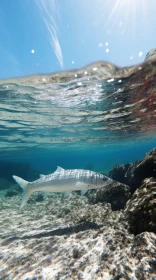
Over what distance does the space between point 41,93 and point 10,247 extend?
34.5ft

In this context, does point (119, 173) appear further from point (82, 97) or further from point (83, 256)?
point (83, 256)

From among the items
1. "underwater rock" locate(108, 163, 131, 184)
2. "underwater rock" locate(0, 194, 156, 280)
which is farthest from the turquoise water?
"underwater rock" locate(0, 194, 156, 280)

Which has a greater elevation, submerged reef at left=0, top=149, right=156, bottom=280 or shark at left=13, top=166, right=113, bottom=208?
shark at left=13, top=166, right=113, bottom=208

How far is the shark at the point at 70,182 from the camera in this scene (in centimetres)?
651

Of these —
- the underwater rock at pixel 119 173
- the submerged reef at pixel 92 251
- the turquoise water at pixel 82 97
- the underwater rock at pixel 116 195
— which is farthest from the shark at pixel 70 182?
the underwater rock at pixel 119 173

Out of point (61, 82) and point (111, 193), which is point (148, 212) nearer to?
point (111, 193)

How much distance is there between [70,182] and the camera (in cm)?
680

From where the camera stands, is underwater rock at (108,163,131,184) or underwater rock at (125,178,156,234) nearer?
underwater rock at (125,178,156,234)

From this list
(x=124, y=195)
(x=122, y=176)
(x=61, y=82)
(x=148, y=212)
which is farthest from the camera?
(x=122, y=176)

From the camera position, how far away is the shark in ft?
21.4

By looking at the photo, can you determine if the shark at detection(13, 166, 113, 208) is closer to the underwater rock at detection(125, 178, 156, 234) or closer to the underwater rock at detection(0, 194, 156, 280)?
the underwater rock at detection(125, 178, 156, 234)

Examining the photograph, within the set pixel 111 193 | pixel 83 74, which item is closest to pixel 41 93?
pixel 83 74

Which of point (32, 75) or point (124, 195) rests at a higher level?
point (32, 75)

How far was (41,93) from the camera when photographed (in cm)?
1338
